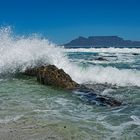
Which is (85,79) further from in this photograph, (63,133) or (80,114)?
(63,133)

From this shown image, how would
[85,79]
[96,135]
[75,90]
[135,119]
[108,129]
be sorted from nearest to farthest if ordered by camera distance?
[96,135] < [108,129] < [135,119] < [75,90] < [85,79]

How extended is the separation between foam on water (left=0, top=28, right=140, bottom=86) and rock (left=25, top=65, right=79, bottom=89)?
2629 millimetres

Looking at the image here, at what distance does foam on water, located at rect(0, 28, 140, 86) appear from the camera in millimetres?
18219

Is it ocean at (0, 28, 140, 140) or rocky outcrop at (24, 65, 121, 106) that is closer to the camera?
ocean at (0, 28, 140, 140)

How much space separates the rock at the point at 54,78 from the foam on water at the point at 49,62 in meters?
2.63

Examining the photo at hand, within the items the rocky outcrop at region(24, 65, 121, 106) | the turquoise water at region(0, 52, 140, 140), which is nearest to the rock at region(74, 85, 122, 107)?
the rocky outcrop at region(24, 65, 121, 106)

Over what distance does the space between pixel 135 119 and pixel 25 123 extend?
8.93ft

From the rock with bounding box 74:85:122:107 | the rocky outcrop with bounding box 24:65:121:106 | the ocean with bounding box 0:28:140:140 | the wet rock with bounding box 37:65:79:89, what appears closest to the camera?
the ocean with bounding box 0:28:140:140

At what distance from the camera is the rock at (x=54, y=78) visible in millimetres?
14336

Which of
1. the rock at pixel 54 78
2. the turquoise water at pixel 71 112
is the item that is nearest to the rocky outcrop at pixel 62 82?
the rock at pixel 54 78

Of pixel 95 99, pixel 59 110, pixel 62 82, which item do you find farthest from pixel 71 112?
pixel 62 82

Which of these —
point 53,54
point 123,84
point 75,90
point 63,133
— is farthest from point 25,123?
point 53,54

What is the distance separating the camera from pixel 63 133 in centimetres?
752

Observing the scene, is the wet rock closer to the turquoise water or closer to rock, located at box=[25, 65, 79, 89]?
rock, located at box=[25, 65, 79, 89]
